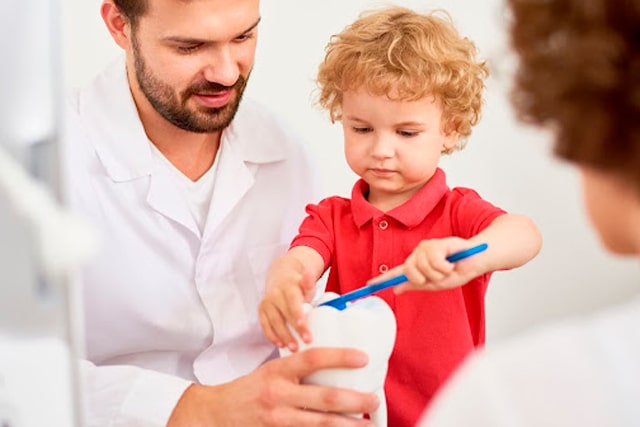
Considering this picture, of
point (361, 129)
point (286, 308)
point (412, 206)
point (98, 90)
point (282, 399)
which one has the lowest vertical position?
point (282, 399)

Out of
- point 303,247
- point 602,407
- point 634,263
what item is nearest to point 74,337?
point 602,407

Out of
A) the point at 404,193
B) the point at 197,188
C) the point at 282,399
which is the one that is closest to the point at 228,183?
the point at 197,188

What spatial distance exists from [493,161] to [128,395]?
2.31ft

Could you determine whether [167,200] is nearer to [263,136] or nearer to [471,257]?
[263,136]

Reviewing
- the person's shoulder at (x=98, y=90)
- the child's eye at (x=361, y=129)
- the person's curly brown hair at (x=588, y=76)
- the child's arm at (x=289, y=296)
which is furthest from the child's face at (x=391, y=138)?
the person's curly brown hair at (x=588, y=76)

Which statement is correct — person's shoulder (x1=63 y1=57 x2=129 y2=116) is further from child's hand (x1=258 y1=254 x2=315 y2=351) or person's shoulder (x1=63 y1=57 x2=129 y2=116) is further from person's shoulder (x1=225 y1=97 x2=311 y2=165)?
child's hand (x1=258 y1=254 x2=315 y2=351)

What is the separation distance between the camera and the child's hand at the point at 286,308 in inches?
43.4

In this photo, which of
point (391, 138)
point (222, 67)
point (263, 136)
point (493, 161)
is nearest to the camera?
point (391, 138)

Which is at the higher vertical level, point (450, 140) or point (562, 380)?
point (450, 140)

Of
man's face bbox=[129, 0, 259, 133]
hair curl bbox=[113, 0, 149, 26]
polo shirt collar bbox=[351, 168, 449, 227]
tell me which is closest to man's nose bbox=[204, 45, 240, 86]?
man's face bbox=[129, 0, 259, 133]

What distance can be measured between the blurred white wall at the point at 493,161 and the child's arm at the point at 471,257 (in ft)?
1.34

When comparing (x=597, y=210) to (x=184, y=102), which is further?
(x=184, y=102)

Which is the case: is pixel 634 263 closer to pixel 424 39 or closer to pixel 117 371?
pixel 424 39

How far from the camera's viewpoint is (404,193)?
1.30 m
